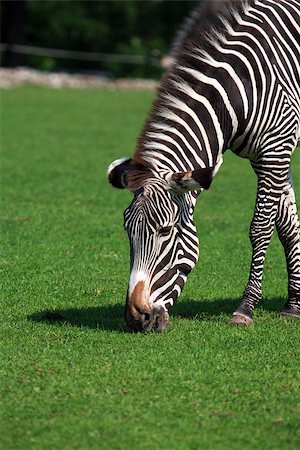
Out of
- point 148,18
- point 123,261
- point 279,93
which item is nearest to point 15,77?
point 148,18

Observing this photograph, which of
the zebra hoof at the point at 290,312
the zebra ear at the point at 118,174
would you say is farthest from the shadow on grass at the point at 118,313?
the zebra ear at the point at 118,174

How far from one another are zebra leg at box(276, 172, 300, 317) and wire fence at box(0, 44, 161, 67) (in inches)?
1136

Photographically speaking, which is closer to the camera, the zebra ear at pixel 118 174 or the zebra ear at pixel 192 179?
the zebra ear at pixel 192 179

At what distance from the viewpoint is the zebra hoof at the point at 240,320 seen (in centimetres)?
800

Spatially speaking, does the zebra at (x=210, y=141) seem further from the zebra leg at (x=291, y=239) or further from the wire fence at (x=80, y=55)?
the wire fence at (x=80, y=55)

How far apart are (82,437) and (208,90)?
10.5 feet

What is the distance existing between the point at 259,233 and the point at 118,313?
134cm

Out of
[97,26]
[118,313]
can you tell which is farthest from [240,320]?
[97,26]

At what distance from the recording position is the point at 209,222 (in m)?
12.9

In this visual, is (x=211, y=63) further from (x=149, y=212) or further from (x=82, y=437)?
(x=82, y=437)

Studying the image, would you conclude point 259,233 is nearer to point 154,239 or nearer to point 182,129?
point 182,129

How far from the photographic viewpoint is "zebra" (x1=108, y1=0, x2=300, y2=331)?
7.21 m

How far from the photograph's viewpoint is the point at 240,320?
26.3 feet

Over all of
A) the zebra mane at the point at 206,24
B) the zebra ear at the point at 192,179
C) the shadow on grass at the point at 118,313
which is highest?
the zebra mane at the point at 206,24
